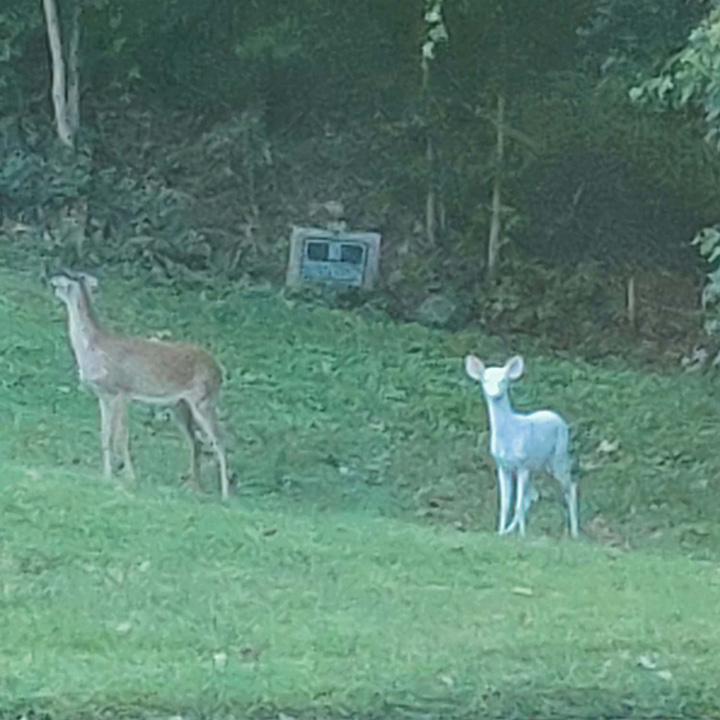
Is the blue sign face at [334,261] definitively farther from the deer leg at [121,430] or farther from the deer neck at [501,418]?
the deer neck at [501,418]

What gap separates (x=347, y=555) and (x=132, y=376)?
86.7 inches

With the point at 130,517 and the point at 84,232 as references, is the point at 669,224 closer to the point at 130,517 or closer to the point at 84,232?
the point at 84,232

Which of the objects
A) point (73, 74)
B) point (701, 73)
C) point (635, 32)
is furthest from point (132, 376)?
point (73, 74)

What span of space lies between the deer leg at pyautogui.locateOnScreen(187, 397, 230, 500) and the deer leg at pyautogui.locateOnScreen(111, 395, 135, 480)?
1.13ft

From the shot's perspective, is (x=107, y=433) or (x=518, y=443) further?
(x=107, y=433)

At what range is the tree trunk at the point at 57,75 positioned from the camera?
1653 centimetres

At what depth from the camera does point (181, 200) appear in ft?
56.6

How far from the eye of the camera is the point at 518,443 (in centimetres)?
886

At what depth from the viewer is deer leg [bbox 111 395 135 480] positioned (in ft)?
31.0

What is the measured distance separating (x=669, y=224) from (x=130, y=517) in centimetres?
1040

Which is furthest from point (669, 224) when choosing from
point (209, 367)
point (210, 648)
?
point (210, 648)

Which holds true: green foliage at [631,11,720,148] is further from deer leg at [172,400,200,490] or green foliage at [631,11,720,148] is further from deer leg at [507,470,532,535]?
deer leg at [172,400,200,490]

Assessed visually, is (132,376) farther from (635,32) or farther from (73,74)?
(73,74)

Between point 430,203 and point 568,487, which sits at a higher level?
point 430,203
